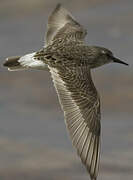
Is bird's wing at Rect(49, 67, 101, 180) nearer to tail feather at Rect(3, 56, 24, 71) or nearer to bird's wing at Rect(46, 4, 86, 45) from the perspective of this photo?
tail feather at Rect(3, 56, 24, 71)

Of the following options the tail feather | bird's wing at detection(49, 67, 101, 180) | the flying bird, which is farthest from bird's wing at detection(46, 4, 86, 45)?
bird's wing at detection(49, 67, 101, 180)

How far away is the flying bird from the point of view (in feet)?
30.7

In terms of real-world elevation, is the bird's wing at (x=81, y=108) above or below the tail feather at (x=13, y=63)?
below

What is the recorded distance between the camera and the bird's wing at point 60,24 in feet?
40.1

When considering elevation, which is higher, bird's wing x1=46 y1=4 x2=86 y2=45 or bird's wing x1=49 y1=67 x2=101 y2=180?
bird's wing x1=46 y1=4 x2=86 y2=45

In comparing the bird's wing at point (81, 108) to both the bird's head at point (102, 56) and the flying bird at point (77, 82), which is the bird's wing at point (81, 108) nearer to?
the flying bird at point (77, 82)

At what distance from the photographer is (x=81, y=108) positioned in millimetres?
9969

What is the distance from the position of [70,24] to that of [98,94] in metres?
3.05

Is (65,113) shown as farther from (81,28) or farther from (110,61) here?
(81,28)

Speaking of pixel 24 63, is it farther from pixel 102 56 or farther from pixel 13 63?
pixel 102 56

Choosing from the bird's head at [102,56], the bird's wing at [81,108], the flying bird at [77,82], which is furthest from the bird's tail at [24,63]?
the bird's head at [102,56]

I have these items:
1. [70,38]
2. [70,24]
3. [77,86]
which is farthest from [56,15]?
[77,86]

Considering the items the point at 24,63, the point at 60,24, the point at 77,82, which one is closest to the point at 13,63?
the point at 24,63

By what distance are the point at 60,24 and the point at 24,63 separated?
7.67ft
